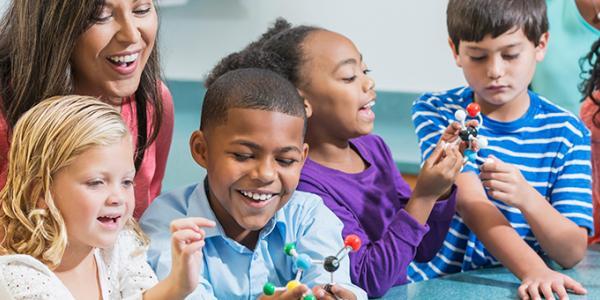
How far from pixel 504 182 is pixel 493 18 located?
0.27 metres

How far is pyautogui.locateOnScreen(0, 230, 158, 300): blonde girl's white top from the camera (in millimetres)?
1135

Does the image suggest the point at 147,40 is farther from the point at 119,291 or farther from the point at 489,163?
the point at 489,163

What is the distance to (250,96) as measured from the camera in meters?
1.36

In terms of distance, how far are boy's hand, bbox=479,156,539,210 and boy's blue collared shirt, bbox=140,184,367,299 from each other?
282 millimetres

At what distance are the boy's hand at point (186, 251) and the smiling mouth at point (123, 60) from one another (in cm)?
35

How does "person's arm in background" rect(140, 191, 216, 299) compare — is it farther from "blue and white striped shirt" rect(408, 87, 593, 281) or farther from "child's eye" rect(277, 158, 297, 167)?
"blue and white striped shirt" rect(408, 87, 593, 281)

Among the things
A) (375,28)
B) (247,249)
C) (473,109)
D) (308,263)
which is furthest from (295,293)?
(375,28)

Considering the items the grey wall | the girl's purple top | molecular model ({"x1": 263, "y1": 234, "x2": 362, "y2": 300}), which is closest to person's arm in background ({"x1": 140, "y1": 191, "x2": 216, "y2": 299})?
molecular model ({"x1": 263, "y1": 234, "x2": 362, "y2": 300})

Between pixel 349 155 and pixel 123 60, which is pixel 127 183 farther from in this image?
pixel 349 155

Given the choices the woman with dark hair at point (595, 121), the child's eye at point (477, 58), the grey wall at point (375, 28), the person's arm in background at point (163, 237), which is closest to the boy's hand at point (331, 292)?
the person's arm in background at point (163, 237)

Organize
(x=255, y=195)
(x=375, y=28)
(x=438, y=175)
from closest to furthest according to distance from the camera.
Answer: (x=255, y=195), (x=438, y=175), (x=375, y=28)

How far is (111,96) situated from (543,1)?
0.78 m

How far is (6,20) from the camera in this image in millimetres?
1418

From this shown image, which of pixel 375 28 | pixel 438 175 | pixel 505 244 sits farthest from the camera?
pixel 375 28
